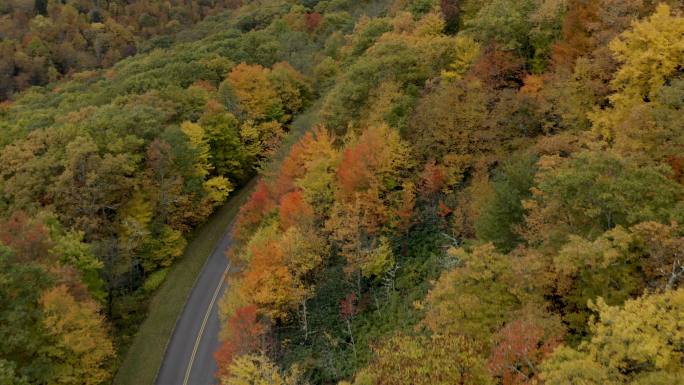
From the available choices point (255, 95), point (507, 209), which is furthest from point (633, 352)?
point (255, 95)

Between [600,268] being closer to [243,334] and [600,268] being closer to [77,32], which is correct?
[243,334]

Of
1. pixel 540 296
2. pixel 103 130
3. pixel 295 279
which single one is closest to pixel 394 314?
pixel 295 279

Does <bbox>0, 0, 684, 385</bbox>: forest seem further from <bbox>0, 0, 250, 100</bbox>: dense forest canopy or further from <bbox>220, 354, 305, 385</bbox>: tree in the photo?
<bbox>0, 0, 250, 100</bbox>: dense forest canopy

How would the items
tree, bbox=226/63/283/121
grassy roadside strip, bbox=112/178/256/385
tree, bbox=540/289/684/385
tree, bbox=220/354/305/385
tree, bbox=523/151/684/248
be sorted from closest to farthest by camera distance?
tree, bbox=540/289/684/385 → tree, bbox=523/151/684/248 → tree, bbox=220/354/305/385 → grassy roadside strip, bbox=112/178/256/385 → tree, bbox=226/63/283/121

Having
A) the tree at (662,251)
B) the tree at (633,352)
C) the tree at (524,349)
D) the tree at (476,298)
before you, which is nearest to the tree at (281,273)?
the tree at (476,298)

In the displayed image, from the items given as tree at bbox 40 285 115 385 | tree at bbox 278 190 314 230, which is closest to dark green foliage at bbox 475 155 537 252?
tree at bbox 278 190 314 230

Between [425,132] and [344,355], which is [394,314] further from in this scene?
[425,132]
